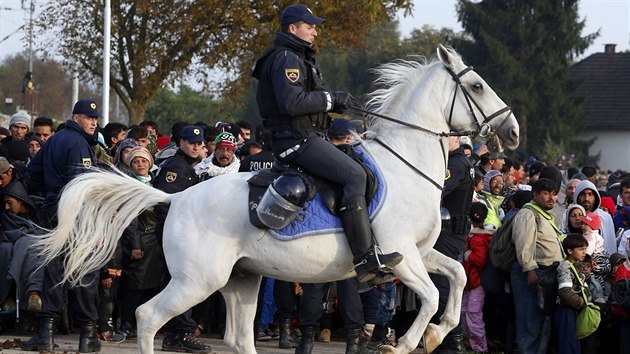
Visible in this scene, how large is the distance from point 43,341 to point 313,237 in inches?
147

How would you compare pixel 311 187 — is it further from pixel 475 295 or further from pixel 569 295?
pixel 475 295

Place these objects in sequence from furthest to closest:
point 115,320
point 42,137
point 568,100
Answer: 1. point 568,100
2. point 42,137
3. point 115,320

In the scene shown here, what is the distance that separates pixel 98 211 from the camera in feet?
30.5

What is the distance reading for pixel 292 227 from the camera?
28.1ft

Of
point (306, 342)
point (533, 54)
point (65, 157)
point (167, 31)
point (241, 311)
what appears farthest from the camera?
point (533, 54)

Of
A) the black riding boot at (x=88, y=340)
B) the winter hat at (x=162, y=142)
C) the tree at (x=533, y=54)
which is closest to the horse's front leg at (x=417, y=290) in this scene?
the black riding boot at (x=88, y=340)

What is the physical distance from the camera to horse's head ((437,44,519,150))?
29.6ft

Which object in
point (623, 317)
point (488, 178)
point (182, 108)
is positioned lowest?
point (623, 317)

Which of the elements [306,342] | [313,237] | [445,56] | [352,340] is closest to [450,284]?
[313,237]

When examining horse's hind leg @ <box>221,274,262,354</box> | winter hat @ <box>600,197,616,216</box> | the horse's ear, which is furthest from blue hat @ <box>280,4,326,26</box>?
winter hat @ <box>600,197,616,216</box>

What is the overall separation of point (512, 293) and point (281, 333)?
2.57 metres

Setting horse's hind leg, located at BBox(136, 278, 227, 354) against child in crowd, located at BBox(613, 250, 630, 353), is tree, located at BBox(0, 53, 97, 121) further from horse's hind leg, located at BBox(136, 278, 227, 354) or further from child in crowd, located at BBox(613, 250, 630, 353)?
horse's hind leg, located at BBox(136, 278, 227, 354)

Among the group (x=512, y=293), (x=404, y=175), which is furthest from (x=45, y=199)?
(x=512, y=293)

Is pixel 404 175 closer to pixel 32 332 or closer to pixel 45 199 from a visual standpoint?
pixel 45 199
